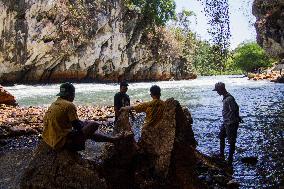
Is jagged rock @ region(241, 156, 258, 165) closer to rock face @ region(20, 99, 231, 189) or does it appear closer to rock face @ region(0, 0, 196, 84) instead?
rock face @ region(20, 99, 231, 189)

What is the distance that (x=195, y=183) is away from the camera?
6.72m

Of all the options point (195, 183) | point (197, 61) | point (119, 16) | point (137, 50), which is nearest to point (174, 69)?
point (137, 50)

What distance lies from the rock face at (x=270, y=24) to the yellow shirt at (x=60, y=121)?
2498 cm

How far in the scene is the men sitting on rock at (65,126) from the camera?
5664 mm

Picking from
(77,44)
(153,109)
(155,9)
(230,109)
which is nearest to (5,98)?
(230,109)

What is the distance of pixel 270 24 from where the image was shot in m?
36.8

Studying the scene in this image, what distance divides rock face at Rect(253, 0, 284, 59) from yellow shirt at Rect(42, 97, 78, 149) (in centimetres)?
2498

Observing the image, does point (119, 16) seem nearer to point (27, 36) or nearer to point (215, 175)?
point (27, 36)

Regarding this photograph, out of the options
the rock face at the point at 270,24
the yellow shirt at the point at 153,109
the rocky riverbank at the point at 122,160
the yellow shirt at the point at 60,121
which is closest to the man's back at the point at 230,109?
the rocky riverbank at the point at 122,160

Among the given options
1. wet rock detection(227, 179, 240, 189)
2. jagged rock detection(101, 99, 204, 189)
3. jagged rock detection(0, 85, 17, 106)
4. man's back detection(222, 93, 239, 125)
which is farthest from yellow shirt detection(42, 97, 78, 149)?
jagged rock detection(0, 85, 17, 106)

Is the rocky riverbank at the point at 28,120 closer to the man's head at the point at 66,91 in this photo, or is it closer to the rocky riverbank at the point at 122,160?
the rocky riverbank at the point at 122,160

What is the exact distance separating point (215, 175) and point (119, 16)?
49075 mm

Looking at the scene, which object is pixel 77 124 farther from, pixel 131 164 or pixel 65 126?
pixel 131 164

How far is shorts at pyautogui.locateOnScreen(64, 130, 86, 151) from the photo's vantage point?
5.71m
